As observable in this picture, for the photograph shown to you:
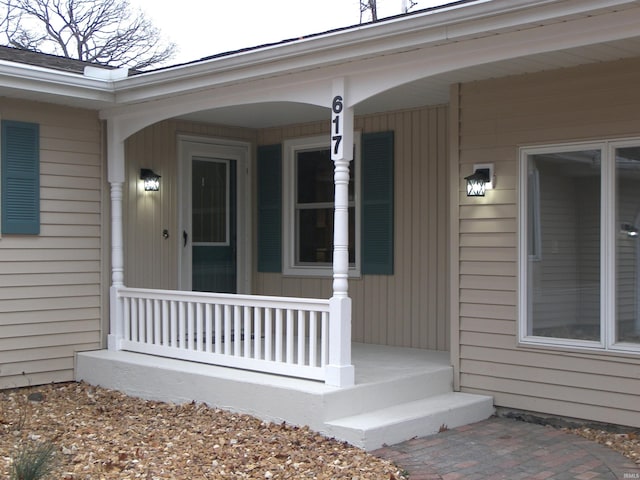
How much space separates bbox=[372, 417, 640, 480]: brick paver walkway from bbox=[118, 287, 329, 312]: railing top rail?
1226mm

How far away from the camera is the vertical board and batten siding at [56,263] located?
6809mm

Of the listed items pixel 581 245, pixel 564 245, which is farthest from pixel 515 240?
pixel 581 245

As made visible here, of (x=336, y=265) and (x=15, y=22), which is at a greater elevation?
(x=15, y=22)

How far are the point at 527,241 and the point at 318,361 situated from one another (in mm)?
2039

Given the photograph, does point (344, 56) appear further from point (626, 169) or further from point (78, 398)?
point (78, 398)

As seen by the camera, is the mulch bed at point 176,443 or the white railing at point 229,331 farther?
the white railing at point 229,331

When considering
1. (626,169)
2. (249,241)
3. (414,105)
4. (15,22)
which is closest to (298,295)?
(249,241)

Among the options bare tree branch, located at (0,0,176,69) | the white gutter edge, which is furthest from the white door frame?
bare tree branch, located at (0,0,176,69)

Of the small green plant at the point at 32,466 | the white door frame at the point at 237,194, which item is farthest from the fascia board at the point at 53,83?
the small green plant at the point at 32,466

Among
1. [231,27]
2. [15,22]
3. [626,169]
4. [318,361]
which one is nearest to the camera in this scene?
[626,169]

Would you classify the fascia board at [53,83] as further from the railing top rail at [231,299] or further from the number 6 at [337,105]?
the number 6 at [337,105]

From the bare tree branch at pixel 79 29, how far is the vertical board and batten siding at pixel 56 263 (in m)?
9.24

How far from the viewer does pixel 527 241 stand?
577 centimetres

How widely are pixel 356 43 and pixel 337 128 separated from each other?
623 millimetres
